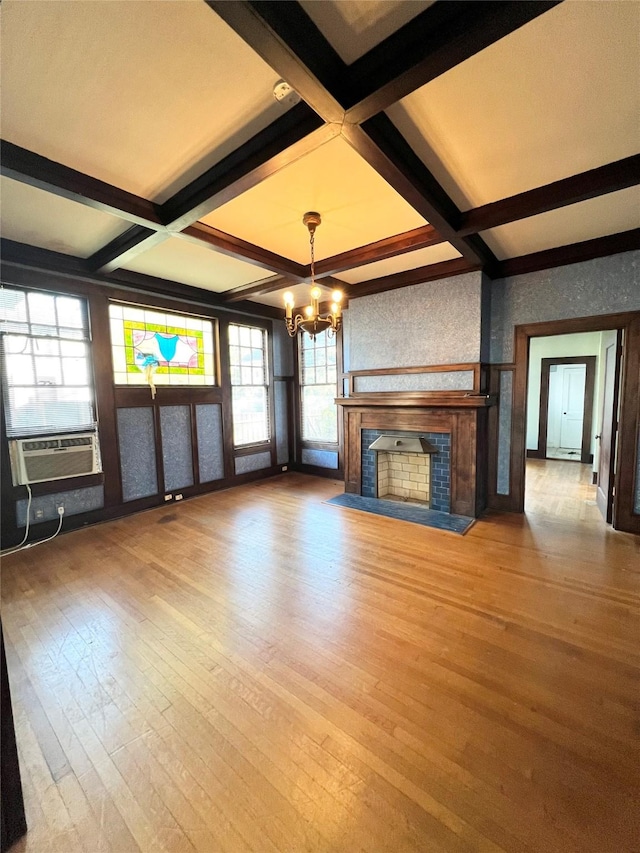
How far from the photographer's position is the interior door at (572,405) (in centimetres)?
686

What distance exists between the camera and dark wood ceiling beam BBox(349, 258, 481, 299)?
3.75 metres

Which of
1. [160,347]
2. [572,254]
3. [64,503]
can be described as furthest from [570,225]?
[64,503]

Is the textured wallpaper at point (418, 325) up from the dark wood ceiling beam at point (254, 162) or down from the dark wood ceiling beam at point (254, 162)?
down

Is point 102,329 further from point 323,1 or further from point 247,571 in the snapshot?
point 323,1

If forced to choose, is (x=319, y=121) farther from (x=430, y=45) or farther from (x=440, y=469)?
(x=440, y=469)

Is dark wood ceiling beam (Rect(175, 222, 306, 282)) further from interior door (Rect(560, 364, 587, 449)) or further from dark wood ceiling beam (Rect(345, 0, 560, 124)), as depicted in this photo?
interior door (Rect(560, 364, 587, 449))

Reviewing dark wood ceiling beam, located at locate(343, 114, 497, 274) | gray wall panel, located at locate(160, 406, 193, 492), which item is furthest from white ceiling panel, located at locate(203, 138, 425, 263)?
gray wall panel, located at locate(160, 406, 193, 492)

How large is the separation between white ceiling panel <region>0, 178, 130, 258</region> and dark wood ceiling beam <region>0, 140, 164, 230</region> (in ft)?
1.19

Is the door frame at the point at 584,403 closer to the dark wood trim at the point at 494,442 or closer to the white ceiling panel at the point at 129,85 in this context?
the dark wood trim at the point at 494,442

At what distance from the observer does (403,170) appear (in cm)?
201

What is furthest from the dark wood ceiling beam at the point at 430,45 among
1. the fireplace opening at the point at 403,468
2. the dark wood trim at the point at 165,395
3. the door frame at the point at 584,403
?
the door frame at the point at 584,403

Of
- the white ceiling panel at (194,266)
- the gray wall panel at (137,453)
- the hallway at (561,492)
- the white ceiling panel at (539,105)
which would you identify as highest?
the white ceiling panel at (194,266)

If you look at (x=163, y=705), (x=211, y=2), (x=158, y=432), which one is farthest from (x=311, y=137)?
(x=158, y=432)

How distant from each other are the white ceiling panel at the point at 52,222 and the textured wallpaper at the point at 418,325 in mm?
2910
